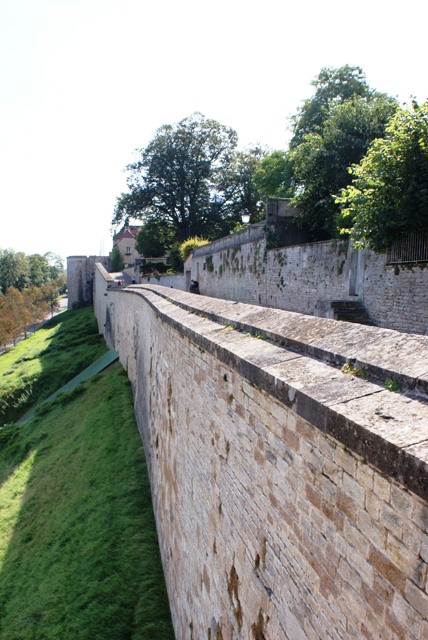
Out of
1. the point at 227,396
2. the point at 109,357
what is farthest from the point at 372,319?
the point at 109,357

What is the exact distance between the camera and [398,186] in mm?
9883

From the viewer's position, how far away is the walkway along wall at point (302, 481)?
1.89 metres

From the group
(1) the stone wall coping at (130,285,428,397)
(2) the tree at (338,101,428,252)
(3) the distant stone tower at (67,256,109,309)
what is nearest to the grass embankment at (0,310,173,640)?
(1) the stone wall coping at (130,285,428,397)

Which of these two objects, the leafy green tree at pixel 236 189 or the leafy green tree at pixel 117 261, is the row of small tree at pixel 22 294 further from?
the leafy green tree at pixel 236 189

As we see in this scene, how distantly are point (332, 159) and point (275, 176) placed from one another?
13.2 meters

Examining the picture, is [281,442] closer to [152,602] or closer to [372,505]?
[372,505]

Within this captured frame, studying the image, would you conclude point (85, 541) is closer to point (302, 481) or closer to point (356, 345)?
point (302, 481)

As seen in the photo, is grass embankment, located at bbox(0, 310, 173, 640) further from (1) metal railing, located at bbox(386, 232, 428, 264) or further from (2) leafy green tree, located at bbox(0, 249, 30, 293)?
(2) leafy green tree, located at bbox(0, 249, 30, 293)

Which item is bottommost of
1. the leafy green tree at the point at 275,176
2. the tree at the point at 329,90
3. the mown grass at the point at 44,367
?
the mown grass at the point at 44,367

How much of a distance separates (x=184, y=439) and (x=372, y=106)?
17.2 meters

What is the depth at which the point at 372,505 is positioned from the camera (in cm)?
200

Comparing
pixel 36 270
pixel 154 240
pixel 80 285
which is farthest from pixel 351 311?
pixel 36 270

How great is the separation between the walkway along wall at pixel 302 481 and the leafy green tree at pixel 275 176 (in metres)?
25.0

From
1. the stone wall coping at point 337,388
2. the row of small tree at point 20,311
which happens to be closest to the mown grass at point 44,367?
the row of small tree at point 20,311
